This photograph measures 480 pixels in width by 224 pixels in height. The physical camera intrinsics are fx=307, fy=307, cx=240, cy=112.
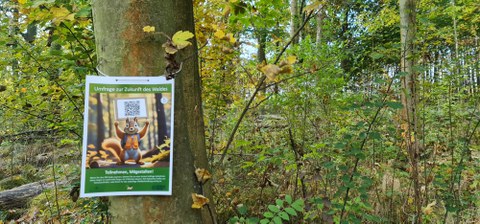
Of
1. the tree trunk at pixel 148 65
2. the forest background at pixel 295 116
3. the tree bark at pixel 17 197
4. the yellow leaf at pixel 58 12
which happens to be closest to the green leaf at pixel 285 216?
the forest background at pixel 295 116

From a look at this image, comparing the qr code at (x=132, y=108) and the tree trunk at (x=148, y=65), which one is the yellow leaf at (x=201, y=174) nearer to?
the tree trunk at (x=148, y=65)

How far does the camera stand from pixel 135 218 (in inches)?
42.1

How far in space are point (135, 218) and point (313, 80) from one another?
9.63 feet

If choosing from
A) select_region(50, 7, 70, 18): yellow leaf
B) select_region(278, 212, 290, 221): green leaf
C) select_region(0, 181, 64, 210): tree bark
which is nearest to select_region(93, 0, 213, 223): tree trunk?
select_region(50, 7, 70, 18): yellow leaf

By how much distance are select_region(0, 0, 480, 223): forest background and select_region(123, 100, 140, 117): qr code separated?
0.45 meters

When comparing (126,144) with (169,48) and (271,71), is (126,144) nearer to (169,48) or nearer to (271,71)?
(169,48)

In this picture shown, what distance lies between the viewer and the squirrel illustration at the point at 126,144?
110cm

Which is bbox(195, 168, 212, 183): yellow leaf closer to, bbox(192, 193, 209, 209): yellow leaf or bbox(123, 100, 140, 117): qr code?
Result: bbox(192, 193, 209, 209): yellow leaf

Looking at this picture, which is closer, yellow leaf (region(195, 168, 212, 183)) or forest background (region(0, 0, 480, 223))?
yellow leaf (region(195, 168, 212, 183))

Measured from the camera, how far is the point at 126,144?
110cm

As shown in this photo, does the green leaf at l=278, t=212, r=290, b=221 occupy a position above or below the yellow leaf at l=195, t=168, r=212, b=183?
below

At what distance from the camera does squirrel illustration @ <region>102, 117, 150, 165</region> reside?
3.61 feet

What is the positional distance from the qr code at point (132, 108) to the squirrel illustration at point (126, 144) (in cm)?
2

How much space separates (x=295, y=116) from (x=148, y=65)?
8.61ft
